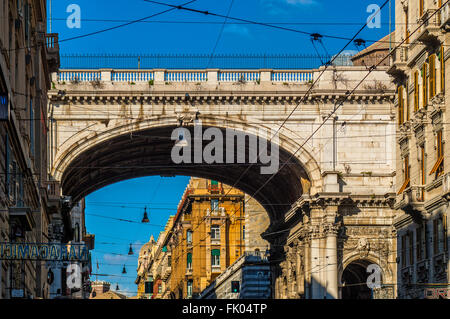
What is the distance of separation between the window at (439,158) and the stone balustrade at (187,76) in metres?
19.7

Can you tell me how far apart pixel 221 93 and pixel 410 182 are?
16.6 meters

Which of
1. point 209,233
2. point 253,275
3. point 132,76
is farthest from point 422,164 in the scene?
point 209,233

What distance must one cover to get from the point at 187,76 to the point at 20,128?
26.9 metres

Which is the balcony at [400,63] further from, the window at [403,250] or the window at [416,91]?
the window at [403,250]

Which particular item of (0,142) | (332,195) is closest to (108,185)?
(332,195)

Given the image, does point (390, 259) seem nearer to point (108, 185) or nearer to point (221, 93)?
point (221, 93)

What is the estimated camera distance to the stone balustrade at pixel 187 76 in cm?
4950

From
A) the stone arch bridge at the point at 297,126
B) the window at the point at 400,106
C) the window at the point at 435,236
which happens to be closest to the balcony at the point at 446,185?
the window at the point at 435,236

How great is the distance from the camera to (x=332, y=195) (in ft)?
160

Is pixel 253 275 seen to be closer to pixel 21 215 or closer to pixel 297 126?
pixel 297 126

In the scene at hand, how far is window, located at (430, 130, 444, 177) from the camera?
3068 centimetres

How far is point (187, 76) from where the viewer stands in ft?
164

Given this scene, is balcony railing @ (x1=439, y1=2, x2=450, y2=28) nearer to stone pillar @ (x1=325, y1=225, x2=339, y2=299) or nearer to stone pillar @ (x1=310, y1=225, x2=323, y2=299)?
stone pillar @ (x1=325, y1=225, x2=339, y2=299)
